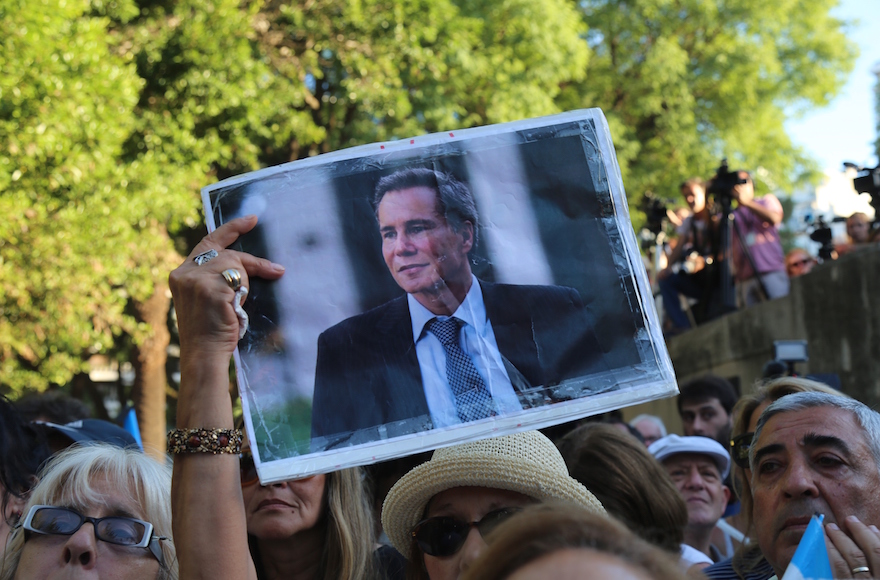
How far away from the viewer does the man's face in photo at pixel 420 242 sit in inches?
77.9

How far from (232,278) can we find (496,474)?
0.80 m

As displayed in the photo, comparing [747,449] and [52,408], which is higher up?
[52,408]

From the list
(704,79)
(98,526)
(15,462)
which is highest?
(704,79)

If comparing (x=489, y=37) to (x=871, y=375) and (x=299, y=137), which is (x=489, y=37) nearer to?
(x=299, y=137)

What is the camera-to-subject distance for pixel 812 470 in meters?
2.42

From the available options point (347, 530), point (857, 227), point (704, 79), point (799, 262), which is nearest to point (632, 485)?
point (347, 530)

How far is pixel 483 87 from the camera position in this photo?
14211 mm

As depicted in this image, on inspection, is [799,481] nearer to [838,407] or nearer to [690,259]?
[838,407]

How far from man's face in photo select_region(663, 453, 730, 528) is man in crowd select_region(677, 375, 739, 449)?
84 centimetres

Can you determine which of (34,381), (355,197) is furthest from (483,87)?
(355,197)

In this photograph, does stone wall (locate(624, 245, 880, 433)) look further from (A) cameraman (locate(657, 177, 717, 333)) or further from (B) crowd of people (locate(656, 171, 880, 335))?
(A) cameraman (locate(657, 177, 717, 333))

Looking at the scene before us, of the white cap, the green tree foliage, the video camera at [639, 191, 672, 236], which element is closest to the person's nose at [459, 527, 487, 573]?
the white cap

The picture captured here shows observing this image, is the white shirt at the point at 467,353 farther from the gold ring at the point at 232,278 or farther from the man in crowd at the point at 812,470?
the man in crowd at the point at 812,470

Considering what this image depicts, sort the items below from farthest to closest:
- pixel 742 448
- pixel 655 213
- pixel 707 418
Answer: pixel 655 213 → pixel 707 418 → pixel 742 448
